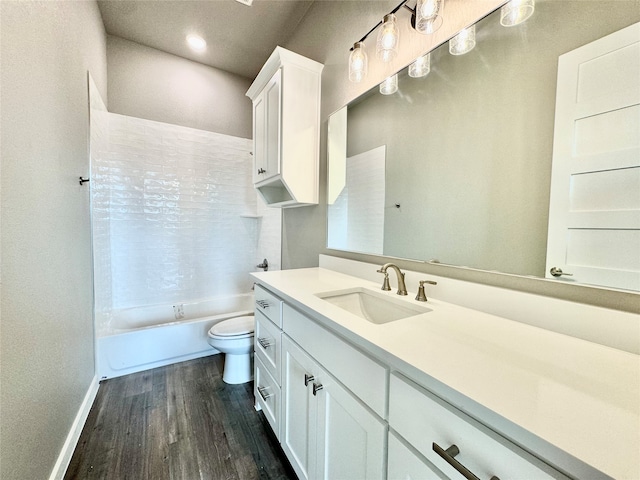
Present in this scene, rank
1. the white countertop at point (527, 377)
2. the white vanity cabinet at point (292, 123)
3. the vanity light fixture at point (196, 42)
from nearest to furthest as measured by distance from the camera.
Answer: the white countertop at point (527, 377) < the white vanity cabinet at point (292, 123) < the vanity light fixture at point (196, 42)

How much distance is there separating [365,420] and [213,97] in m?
3.15

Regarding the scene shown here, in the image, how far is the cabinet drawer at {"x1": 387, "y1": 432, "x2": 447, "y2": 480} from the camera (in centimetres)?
53

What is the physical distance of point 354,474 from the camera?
746 millimetres

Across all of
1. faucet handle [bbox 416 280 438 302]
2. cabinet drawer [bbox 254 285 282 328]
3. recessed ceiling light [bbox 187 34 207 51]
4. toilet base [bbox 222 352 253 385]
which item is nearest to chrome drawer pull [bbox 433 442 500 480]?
faucet handle [bbox 416 280 438 302]

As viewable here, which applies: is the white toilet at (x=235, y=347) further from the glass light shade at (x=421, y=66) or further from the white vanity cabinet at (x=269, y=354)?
the glass light shade at (x=421, y=66)

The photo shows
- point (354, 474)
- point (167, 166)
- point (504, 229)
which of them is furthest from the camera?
point (167, 166)

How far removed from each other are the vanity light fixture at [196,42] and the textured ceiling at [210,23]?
4 cm

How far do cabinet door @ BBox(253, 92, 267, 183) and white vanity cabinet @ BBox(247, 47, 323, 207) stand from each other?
1cm

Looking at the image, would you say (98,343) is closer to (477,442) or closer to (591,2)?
(477,442)

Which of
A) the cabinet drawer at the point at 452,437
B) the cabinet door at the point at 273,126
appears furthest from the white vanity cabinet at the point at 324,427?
the cabinet door at the point at 273,126

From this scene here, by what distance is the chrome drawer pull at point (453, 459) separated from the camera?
0.44m

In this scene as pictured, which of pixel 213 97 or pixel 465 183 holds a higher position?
pixel 213 97

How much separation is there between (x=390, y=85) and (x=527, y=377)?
1340 mm

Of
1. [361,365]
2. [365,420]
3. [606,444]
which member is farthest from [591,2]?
[365,420]
